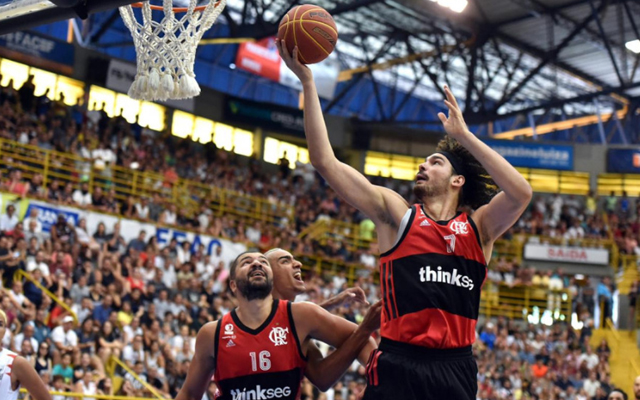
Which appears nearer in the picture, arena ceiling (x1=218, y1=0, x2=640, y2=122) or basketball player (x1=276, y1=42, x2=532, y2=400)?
basketball player (x1=276, y1=42, x2=532, y2=400)

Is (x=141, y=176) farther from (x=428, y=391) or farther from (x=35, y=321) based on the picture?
(x=428, y=391)

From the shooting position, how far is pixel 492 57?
96.2ft

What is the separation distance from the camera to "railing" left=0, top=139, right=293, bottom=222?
16.9 m

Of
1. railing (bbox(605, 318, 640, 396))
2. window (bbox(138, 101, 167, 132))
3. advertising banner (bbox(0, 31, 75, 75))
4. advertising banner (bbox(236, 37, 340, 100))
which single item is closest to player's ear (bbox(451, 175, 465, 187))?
advertising banner (bbox(0, 31, 75, 75))

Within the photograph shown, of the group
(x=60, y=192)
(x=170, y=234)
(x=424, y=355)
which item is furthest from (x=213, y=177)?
(x=424, y=355)

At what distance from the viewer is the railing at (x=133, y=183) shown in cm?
1686

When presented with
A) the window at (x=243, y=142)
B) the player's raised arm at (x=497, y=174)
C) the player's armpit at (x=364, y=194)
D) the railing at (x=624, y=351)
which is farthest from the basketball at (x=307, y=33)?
the window at (x=243, y=142)

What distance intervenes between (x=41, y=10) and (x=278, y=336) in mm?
3642

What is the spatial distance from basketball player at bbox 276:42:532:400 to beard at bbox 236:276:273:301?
94cm

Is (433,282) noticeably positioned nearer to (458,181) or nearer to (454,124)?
(458,181)

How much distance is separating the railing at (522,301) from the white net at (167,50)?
1609 centimetres

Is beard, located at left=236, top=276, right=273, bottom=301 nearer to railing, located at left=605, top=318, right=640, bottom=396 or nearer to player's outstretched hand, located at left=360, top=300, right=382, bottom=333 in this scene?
player's outstretched hand, located at left=360, top=300, right=382, bottom=333

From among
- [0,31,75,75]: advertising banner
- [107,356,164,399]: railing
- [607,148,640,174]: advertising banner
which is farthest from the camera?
[607,148,640,174]: advertising banner

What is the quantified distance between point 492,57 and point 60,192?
17.8m
